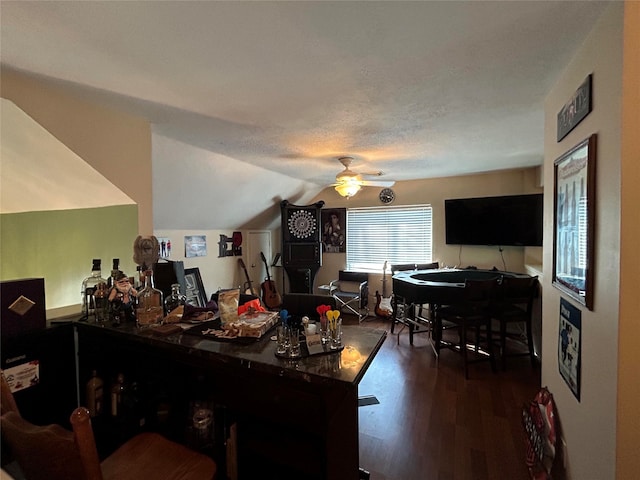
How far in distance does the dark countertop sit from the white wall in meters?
0.82

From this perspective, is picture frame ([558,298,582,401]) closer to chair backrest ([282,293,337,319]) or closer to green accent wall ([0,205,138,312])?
chair backrest ([282,293,337,319])

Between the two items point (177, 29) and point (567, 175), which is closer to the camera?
point (177, 29)

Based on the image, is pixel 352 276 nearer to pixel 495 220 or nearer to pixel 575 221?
pixel 495 220

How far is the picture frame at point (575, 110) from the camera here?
1188 mm

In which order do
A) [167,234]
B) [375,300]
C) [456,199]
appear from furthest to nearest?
[375,300] → [456,199] → [167,234]

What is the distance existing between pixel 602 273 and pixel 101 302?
243 centimetres

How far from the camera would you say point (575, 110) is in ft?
4.27

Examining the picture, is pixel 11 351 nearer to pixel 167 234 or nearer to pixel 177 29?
pixel 177 29

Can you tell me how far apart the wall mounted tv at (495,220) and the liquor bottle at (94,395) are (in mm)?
4182

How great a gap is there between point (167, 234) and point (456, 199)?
3.98m

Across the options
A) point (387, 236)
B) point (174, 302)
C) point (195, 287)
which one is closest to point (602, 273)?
point (174, 302)

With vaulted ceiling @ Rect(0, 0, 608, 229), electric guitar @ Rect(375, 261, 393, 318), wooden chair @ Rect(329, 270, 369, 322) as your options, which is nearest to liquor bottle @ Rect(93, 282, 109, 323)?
vaulted ceiling @ Rect(0, 0, 608, 229)

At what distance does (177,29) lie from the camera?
3.68 ft

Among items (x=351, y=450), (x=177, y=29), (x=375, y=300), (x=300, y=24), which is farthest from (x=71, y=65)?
(x=375, y=300)
